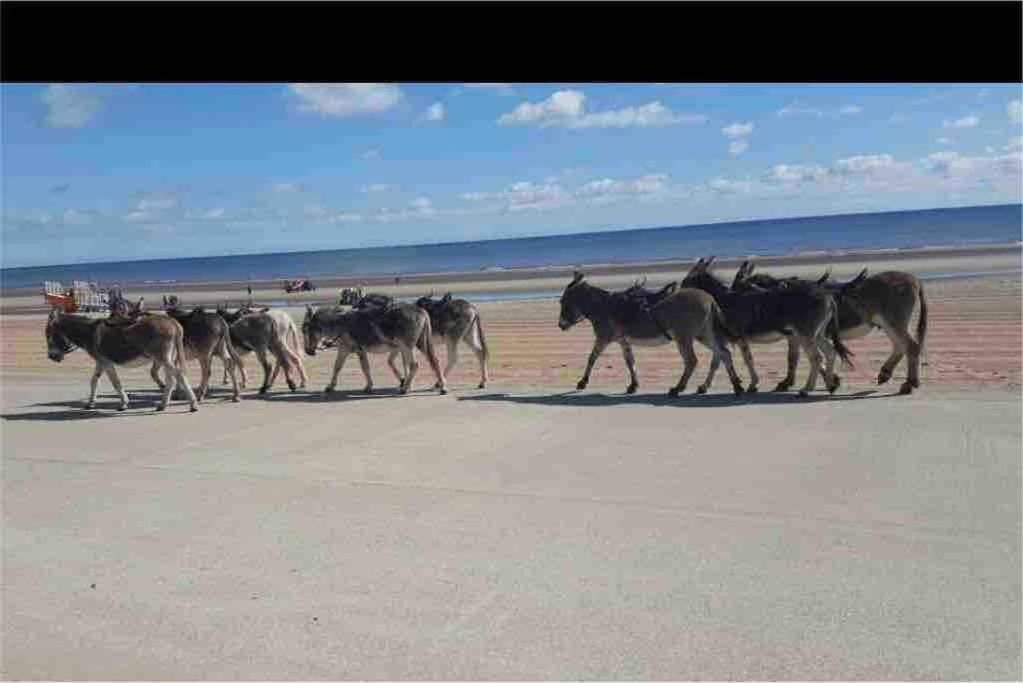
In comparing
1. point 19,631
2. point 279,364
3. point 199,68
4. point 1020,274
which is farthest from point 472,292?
point 199,68

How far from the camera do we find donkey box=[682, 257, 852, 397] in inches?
503

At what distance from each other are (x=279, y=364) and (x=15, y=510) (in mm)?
7996

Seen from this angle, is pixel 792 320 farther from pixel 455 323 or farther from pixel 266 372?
pixel 266 372

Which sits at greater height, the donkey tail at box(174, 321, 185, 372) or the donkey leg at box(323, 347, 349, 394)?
the donkey tail at box(174, 321, 185, 372)

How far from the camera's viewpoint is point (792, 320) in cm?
1293

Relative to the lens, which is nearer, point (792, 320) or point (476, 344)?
point (792, 320)

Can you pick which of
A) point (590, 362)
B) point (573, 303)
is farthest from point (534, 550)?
point (573, 303)

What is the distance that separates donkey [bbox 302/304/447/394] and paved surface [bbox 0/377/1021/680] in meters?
3.75

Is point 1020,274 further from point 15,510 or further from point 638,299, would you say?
point 15,510

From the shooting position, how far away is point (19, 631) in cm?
557

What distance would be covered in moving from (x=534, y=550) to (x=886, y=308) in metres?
8.21

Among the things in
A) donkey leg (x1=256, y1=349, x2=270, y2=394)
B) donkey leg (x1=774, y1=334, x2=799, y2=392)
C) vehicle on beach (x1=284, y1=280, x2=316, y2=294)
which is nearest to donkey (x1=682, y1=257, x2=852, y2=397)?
donkey leg (x1=774, y1=334, x2=799, y2=392)

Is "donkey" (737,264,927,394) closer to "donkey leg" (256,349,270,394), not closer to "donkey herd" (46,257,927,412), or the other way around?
"donkey herd" (46,257,927,412)

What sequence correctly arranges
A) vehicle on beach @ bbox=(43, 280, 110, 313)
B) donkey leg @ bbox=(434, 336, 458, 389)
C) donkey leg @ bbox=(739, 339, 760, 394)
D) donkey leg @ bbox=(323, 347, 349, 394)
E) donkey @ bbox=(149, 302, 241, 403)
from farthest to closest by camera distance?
vehicle on beach @ bbox=(43, 280, 110, 313) < donkey leg @ bbox=(434, 336, 458, 389) < donkey leg @ bbox=(323, 347, 349, 394) < donkey @ bbox=(149, 302, 241, 403) < donkey leg @ bbox=(739, 339, 760, 394)
